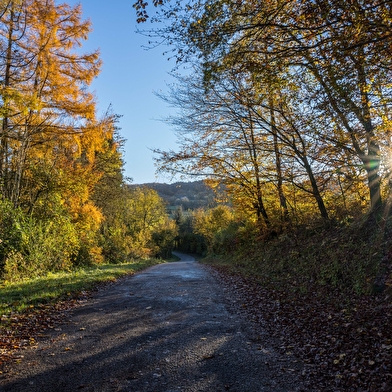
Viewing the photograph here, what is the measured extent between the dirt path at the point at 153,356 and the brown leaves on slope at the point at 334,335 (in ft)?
1.21

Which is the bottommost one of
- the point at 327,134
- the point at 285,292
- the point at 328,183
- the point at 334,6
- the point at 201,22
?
the point at 285,292

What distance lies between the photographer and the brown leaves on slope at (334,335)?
3.76 metres

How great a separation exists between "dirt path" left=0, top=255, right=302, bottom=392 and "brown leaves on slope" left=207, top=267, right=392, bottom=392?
37 centimetres

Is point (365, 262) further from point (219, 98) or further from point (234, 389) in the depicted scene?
point (219, 98)

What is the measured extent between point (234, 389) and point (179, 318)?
9.79ft

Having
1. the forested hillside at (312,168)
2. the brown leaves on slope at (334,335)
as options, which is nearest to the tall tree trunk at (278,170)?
the forested hillside at (312,168)

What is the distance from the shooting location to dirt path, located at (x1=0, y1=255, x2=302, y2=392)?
3828 mm

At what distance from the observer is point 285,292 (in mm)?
8672

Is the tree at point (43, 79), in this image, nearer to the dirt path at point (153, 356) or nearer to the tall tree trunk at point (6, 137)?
the tall tree trunk at point (6, 137)

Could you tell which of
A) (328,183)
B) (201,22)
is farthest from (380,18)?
(328,183)

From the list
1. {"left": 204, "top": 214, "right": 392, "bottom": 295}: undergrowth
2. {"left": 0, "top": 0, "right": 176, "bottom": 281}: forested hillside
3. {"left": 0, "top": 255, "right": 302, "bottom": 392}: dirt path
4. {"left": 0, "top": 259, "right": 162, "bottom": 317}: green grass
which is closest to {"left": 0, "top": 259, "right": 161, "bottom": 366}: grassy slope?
{"left": 0, "top": 259, "right": 162, "bottom": 317}: green grass

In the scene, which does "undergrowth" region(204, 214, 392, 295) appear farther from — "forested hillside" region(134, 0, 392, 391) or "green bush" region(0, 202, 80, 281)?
"green bush" region(0, 202, 80, 281)

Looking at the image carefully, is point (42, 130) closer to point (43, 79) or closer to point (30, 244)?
point (43, 79)

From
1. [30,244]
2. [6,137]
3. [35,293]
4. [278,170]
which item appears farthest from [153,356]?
[6,137]
